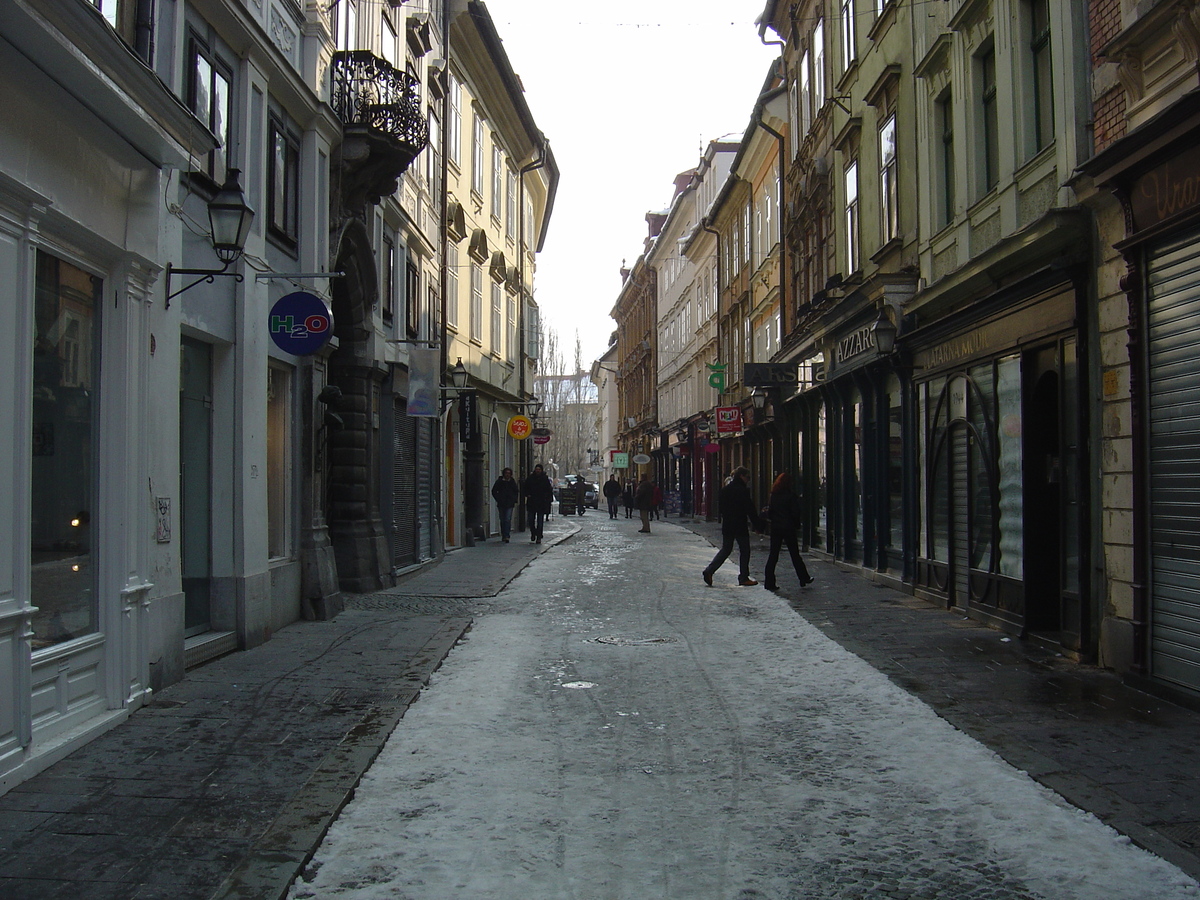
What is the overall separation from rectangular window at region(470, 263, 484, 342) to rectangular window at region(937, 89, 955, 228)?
13.2m

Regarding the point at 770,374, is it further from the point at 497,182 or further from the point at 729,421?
the point at 497,182

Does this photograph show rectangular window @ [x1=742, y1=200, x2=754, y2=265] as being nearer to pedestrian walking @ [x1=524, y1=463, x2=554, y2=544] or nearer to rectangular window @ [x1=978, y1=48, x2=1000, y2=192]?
pedestrian walking @ [x1=524, y1=463, x2=554, y2=544]

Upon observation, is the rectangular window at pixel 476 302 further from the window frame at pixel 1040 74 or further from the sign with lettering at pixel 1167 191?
the sign with lettering at pixel 1167 191

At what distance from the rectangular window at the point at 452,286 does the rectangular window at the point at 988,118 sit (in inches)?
475

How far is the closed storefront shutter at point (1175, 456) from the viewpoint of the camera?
24.9 feet

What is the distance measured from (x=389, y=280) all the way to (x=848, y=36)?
8904 mm

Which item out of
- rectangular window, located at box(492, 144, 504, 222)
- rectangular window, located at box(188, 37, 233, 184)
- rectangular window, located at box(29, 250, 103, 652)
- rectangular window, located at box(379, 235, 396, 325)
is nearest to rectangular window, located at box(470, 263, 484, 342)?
rectangular window, located at box(492, 144, 504, 222)

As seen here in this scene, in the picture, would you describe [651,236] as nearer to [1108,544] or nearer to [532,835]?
[1108,544]

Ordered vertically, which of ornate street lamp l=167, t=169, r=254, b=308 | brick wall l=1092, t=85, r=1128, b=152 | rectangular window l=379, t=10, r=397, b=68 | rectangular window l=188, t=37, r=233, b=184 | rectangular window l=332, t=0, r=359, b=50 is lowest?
ornate street lamp l=167, t=169, r=254, b=308

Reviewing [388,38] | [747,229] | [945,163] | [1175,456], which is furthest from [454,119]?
[1175,456]

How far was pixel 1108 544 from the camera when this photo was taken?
29.2 ft

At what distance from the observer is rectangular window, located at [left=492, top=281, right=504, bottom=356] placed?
93.3 feet

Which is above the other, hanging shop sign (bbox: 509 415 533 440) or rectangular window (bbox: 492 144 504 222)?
rectangular window (bbox: 492 144 504 222)

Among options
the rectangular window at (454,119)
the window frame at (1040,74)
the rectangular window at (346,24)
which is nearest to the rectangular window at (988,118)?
the window frame at (1040,74)
